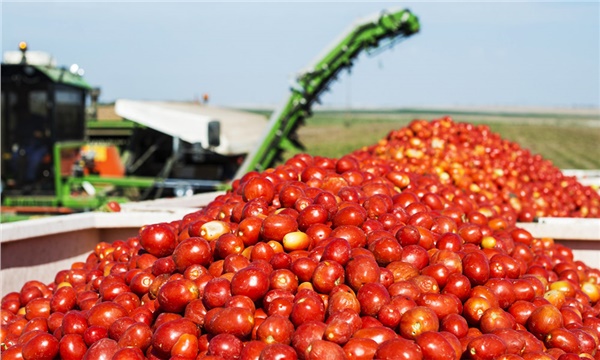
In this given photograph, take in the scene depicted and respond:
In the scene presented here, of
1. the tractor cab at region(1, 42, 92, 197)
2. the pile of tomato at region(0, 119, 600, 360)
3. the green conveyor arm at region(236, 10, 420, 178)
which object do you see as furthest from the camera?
the green conveyor arm at region(236, 10, 420, 178)

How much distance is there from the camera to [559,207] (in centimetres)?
751

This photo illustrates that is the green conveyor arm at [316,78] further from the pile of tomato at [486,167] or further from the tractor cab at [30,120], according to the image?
the pile of tomato at [486,167]

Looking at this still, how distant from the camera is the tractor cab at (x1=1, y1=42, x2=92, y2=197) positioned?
10570mm

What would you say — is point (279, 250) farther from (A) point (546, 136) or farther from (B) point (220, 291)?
(A) point (546, 136)

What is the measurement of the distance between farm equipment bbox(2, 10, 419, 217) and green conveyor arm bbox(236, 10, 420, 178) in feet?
0.06

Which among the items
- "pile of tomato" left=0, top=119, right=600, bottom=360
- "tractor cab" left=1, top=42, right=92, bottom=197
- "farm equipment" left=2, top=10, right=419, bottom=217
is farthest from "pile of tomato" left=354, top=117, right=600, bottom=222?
"tractor cab" left=1, top=42, right=92, bottom=197

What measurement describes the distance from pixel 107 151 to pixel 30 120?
11.6 ft

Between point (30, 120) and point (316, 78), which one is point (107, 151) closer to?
point (30, 120)

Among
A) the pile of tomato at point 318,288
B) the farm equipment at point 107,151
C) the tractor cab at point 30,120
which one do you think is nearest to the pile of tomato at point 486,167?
the pile of tomato at point 318,288

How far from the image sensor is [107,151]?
14266 millimetres

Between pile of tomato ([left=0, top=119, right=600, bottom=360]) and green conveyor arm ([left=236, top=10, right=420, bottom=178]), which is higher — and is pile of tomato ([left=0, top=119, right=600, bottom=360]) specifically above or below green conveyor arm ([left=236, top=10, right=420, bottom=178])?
below

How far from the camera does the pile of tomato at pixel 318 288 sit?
296cm

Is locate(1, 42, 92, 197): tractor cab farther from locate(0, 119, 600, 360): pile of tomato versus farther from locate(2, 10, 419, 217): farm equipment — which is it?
locate(0, 119, 600, 360): pile of tomato

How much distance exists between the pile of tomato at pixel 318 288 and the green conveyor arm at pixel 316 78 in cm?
669
